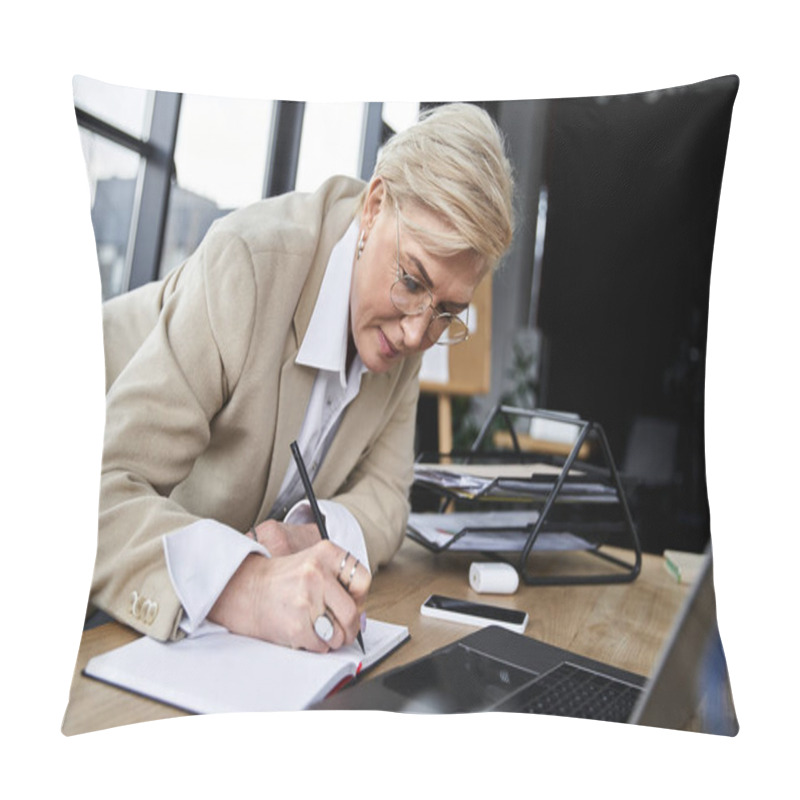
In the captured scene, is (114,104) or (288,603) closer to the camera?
(288,603)

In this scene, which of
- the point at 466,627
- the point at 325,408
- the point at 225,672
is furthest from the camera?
the point at 325,408

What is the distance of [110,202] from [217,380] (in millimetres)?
238

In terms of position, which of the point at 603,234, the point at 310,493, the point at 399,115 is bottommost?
the point at 310,493

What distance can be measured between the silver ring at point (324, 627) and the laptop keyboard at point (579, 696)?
0.21 m

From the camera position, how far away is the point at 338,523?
0.96 m

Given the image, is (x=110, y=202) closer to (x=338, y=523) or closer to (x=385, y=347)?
(x=385, y=347)

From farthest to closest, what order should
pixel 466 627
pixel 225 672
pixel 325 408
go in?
1. pixel 325 408
2. pixel 466 627
3. pixel 225 672

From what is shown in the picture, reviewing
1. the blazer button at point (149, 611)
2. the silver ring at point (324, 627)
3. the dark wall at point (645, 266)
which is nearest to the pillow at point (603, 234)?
the dark wall at point (645, 266)

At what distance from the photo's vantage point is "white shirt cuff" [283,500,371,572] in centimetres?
93

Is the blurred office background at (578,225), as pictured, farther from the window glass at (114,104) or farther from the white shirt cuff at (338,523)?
the white shirt cuff at (338,523)

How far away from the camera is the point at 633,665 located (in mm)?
837

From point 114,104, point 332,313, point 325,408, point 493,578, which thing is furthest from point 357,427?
point 114,104

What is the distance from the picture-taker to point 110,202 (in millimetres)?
885

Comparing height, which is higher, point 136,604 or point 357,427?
point 357,427
